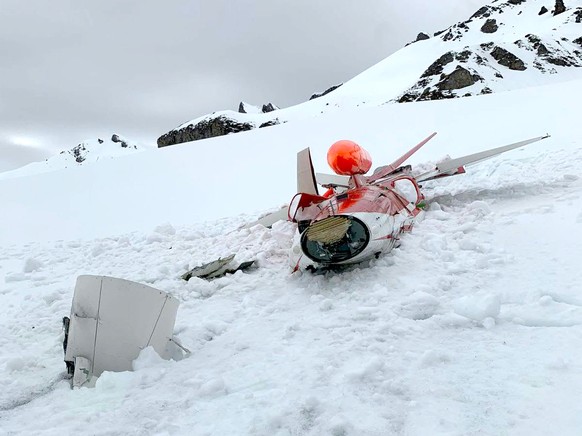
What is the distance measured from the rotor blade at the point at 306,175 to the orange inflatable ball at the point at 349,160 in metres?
1.27

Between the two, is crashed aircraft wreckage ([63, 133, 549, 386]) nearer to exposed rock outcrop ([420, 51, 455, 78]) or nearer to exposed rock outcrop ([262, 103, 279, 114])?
exposed rock outcrop ([420, 51, 455, 78])

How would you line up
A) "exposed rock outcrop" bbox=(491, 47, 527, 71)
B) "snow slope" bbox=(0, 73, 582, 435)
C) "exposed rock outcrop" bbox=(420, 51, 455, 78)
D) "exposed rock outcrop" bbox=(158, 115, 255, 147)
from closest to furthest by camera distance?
"snow slope" bbox=(0, 73, 582, 435)
"exposed rock outcrop" bbox=(491, 47, 527, 71)
"exposed rock outcrop" bbox=(158, 115, 255, 147)
"exposed rock outcrop" bbox=(420, 51, 455, 78)

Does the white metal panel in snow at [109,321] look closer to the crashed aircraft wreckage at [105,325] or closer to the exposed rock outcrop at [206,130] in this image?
the crashed aircraft wreckage at [105,325]

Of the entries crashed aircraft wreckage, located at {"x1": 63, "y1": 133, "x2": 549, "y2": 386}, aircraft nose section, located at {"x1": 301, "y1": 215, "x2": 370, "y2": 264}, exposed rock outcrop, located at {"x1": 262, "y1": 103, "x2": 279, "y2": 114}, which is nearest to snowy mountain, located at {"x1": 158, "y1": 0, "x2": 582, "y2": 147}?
exposed rock outcrop, located at {"x1": 262, "y1": 103, "x2": 279, "y2": 114}

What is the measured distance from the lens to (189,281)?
518 cm

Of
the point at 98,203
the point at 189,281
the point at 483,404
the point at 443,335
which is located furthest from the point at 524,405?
the point at 98,203

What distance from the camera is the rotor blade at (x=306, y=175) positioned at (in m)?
5.80

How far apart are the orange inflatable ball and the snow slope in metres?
1.39

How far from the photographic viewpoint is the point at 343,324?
3.69 metres

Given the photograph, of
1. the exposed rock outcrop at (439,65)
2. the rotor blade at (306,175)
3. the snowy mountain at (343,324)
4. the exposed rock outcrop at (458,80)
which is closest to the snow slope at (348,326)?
the snowy mountain at (343,324)

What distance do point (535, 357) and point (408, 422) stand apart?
1.11 metres

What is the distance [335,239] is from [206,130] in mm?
67607

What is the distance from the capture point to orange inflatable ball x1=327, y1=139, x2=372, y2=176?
6.97m

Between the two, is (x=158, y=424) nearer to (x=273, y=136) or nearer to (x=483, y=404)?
(x=483, y=404)
